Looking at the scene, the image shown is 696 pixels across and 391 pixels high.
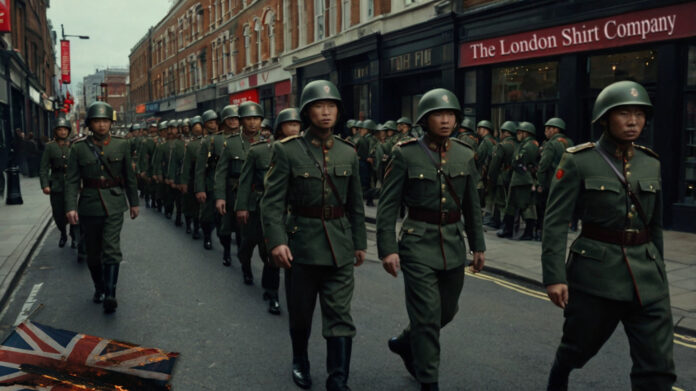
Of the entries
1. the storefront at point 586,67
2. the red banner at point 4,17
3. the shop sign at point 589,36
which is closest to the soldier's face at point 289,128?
the storefront at point 586,67

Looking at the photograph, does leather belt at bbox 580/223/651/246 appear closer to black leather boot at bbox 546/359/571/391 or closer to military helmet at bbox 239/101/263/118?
black leather boot at bbox 546/359/571/391

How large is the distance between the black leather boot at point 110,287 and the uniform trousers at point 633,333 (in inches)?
171

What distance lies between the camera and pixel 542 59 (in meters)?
13.9

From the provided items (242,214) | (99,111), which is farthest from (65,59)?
(242,214)

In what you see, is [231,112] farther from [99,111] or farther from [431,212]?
[431,212]

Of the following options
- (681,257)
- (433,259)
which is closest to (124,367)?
(433,259)

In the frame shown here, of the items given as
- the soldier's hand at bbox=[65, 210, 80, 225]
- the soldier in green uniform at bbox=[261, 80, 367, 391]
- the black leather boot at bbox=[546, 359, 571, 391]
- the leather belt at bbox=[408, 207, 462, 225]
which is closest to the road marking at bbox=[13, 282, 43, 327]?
the soldier's hand at bbox=[65, 210, 80, 225]

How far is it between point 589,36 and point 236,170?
8.24m

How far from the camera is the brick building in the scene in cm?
2275

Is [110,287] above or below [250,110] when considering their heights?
below

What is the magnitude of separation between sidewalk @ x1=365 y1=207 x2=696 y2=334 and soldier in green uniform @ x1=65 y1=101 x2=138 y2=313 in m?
4.61

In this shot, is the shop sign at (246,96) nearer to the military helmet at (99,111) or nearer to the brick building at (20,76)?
the brick building at (20,76)

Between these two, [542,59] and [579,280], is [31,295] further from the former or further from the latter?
[542,59]

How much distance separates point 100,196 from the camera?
618 centimetres
